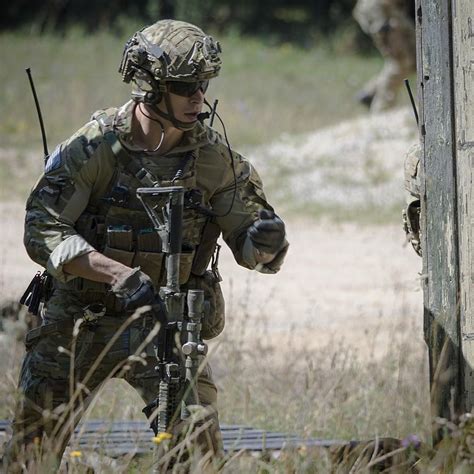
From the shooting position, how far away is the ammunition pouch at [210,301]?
14.7 ft

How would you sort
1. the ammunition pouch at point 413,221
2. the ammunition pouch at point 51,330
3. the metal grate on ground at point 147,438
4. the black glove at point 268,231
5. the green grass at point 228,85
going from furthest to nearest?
1. the green grass at point 228,85
2. the ammunition pouch at point 413,221
3. the metal grate on ground at point 147,438
4. the ammunition pouch at point 51,330
5. the black glove at point 268,231

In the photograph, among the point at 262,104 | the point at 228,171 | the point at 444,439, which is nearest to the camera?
the point at 444,439

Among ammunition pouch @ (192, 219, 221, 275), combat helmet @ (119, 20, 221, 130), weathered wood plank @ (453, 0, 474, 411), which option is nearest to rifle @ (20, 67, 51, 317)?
combat helmet @ (119, 20, 221, 130)

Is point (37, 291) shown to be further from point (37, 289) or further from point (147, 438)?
point (147, 438)

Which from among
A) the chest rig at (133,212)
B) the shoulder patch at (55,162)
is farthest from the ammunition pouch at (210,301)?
the shoulder patch at (55,162)

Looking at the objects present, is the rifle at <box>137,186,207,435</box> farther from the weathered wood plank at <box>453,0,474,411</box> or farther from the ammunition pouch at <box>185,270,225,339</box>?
the weathered wood plank at <box>453,0,474,411</box>

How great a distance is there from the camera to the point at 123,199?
4.25 metres

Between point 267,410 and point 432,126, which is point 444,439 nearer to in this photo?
point 432,126

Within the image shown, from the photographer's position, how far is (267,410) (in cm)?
613

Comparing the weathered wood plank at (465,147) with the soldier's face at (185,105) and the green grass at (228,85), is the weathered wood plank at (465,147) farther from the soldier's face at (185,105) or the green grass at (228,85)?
the green grass at (228,85)

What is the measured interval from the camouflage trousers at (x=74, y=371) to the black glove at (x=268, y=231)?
500 millimetres

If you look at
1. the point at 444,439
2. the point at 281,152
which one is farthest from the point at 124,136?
the point at 281,152

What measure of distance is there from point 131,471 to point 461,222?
4.59ft

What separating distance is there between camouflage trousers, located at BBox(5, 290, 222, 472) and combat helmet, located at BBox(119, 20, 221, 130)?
30.1 inches
